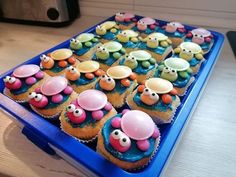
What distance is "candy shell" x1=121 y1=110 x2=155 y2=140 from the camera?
0.36 m

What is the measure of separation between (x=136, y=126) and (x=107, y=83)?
13cm

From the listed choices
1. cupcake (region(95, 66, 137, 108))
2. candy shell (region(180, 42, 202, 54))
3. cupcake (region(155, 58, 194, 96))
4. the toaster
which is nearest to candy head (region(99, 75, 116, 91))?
cupcake (region(95, 66, 137, 108))

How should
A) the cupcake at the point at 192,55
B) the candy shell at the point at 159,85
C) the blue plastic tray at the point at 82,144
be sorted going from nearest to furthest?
the blue plastic tray at the point at 82,144, the candy shell at the point at 159,85, the cupcake at the point at 192,55

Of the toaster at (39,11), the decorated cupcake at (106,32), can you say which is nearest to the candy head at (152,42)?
the decorated cupcake at (106,32)

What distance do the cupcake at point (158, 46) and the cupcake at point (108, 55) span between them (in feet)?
0.22

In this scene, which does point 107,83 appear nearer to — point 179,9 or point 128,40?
point 128,40

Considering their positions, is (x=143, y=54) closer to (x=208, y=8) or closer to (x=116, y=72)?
(x=116, y=72)

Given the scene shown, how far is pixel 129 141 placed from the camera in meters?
0.35

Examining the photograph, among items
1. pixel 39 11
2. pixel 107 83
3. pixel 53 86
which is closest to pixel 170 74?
pixel 107 83

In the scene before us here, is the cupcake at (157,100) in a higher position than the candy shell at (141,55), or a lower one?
lower

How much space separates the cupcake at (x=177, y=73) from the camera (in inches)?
19.3

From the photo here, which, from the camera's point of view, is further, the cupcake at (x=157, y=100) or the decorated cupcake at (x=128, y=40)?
the decorated cupcake at (x=128, y=40)

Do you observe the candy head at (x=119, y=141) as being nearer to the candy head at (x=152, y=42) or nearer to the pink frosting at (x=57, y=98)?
the pink frosting at (x=57, y=98)

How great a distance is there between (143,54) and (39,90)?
242mm
